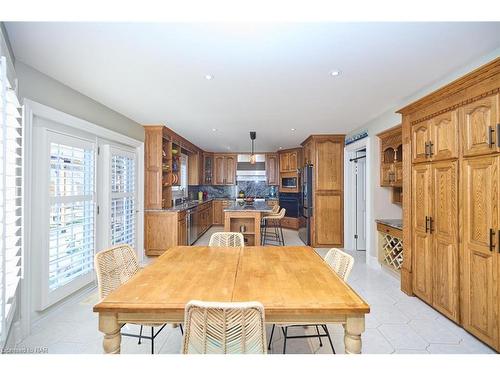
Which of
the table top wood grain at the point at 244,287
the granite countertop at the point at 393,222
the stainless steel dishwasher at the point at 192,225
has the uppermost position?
the granite countertop at the point at 393,222

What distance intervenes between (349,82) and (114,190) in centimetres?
323

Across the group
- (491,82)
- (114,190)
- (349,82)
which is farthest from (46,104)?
(491,82)

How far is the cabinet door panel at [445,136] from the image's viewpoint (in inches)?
89.8

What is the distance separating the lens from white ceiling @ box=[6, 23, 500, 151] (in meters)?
1.69

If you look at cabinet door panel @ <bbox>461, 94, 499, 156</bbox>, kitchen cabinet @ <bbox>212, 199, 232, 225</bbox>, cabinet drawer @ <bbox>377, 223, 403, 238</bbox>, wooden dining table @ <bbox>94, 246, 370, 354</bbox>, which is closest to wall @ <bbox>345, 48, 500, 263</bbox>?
cabinet drawer @ <bbox>377, 223, 403, 238</bbox>

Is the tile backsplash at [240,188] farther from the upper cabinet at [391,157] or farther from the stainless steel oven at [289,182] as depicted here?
the upper cabinet at [391,157]

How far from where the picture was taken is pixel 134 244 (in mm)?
4164

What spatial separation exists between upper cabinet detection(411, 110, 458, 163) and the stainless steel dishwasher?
393 centimetres

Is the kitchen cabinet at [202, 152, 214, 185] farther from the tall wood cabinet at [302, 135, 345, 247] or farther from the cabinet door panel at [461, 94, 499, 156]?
the cabinet door panel at [461, 94, 499, 156]

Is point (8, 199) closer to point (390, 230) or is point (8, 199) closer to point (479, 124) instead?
point (479, 124)

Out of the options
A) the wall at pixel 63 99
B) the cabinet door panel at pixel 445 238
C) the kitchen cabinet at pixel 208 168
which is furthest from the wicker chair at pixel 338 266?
the kitchen cabinet at pixel 208 168

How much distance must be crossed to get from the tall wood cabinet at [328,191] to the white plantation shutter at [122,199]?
341 cm

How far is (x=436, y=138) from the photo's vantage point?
2.51 m
